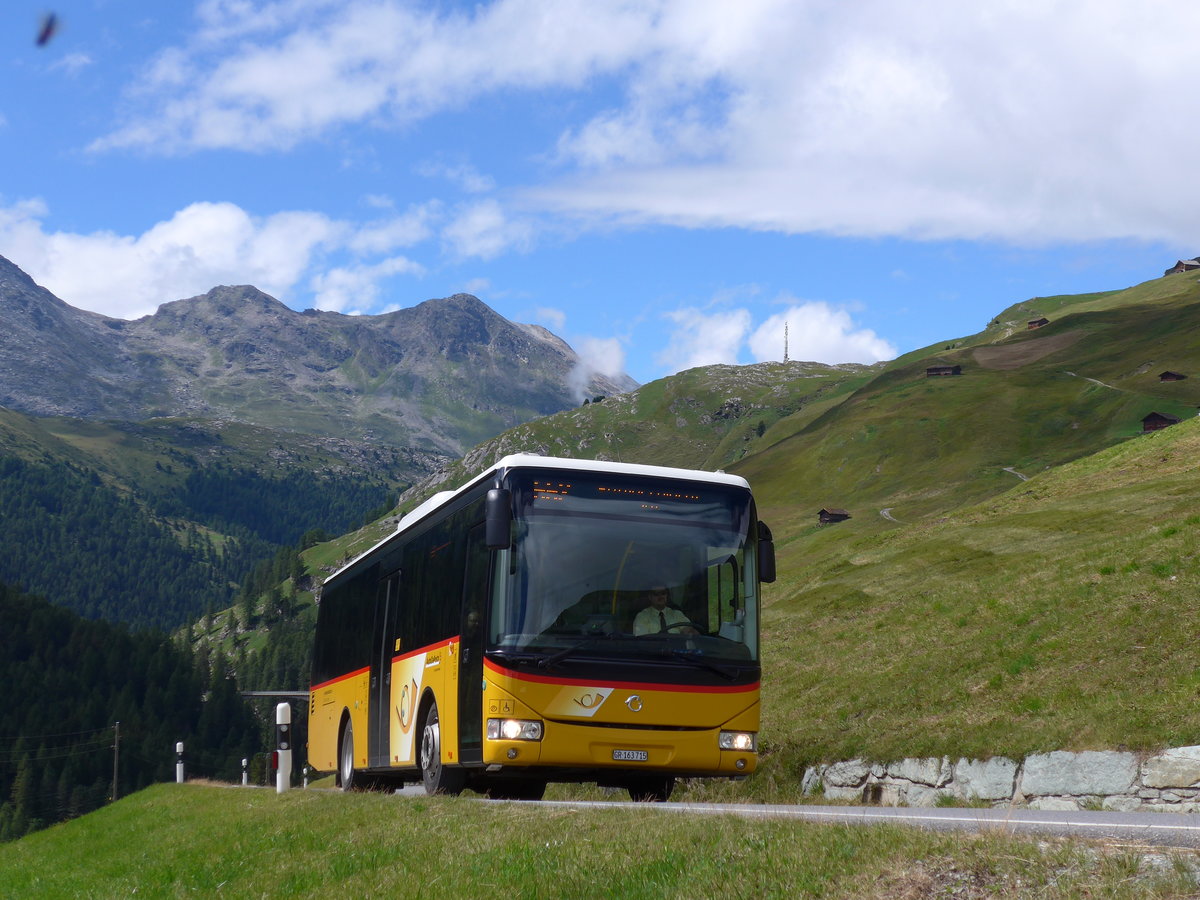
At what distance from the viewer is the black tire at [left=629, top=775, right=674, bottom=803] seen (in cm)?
1991

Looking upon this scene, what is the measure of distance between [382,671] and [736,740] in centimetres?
Answer: 893

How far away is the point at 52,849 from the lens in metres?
26.4

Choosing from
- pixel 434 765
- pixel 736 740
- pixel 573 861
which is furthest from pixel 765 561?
pixel 573 861

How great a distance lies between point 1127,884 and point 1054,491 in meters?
54.4

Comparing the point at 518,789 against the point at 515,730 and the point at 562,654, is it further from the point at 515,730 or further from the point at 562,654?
the point at 562,654

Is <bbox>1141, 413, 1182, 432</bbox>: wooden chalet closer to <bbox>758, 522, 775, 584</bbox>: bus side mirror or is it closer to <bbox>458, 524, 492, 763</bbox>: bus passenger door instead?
<bbox>758, 522, 775, 584</bbox>: bus side mirror

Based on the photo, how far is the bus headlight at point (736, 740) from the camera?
17.7 metres

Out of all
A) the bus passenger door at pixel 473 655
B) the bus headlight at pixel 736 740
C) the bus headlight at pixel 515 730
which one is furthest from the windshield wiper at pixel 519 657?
the bus headlight at pixel 736 740

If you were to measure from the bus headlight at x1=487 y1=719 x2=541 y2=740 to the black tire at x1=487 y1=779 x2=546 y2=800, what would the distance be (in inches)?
132

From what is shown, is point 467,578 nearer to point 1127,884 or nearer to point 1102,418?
point 1127,884

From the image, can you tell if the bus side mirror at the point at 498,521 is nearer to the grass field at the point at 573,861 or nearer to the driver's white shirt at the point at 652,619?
the driver's white shirt at the point at 652,619

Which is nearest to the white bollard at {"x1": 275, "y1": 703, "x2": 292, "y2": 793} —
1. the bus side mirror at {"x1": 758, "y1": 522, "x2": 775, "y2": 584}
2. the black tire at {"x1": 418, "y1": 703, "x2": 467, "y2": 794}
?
the black tire at {"x1": 418, "y1": 703, "x2": 467, "y2": 794}

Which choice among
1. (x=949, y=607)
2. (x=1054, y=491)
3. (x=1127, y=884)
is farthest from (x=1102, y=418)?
(x=1127, y=884)

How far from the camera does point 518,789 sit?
20719 mm
